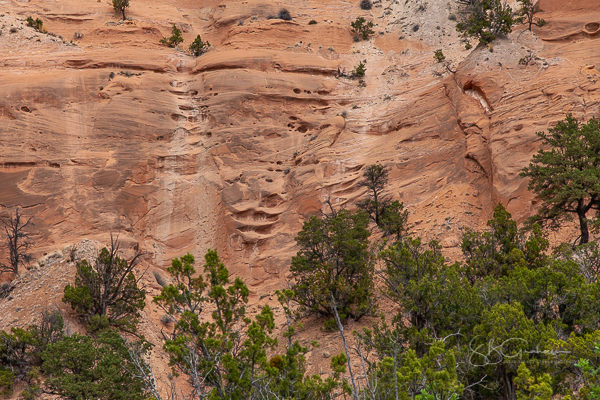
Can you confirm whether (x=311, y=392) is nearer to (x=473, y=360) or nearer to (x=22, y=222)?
(x=473, y=360)

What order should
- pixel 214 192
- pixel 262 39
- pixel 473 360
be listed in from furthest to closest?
pixel 262 39 < pixel 214 192 < pixel 473 360

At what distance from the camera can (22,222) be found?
27.1 m

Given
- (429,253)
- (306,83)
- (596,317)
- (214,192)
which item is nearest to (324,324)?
(429,253)

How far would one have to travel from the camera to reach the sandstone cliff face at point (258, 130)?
992 inches

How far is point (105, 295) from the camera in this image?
64.5ft

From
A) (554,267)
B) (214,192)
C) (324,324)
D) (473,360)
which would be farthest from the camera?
(214,192)

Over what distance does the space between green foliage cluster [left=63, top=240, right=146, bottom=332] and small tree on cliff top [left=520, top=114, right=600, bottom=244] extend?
15.0 m

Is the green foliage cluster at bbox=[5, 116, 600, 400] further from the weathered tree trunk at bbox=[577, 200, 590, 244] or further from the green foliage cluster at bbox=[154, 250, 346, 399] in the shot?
the weathered tree trunk at bbox=[577, 200, 590, 244]

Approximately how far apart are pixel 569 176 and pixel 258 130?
17.9 meters

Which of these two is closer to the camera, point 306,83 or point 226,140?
point 226,140

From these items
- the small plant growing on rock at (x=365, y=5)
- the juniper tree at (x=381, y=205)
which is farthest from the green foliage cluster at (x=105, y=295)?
the small plant growing on rock at (x=365, y=5)

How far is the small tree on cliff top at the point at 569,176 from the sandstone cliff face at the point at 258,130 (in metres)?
1.67

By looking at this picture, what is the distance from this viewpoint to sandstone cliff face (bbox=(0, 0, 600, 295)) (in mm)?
25188

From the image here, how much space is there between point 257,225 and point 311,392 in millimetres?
17154
